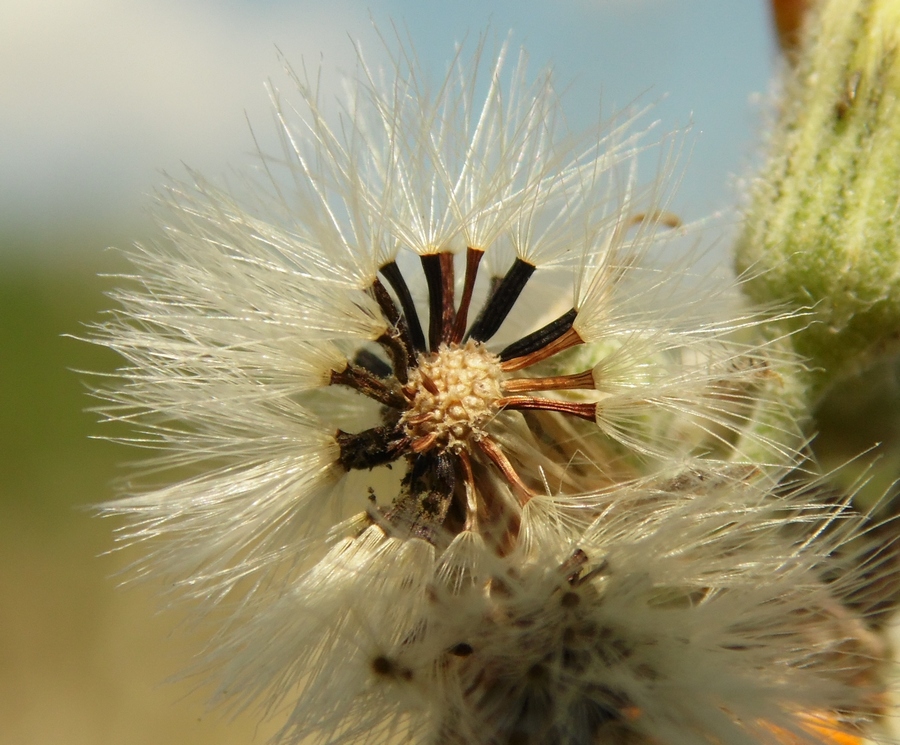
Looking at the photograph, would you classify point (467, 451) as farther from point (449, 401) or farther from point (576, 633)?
point (576, 633)

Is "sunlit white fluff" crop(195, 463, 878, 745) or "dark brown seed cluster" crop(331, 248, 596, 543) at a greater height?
"dark brown seed cluster" crop(331, 248, 596, 543)

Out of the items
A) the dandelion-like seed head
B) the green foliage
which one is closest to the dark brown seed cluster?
the dandelion-like seed head

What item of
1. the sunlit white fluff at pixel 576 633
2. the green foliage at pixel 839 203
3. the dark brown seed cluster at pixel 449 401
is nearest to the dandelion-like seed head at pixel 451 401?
the dark brown seed cluster at pixel 449 401

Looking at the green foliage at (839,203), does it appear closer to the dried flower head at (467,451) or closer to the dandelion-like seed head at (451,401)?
the dried flower head at (467,451)

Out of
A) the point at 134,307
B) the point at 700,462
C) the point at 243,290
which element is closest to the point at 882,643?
the point at 700,462

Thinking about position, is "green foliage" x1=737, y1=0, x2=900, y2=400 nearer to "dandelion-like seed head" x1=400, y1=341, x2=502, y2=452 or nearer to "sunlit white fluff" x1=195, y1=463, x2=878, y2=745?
"sunlit white fluff" x1=195, y1=463, x2=878, y2=745

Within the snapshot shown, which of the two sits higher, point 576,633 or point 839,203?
point 839,203

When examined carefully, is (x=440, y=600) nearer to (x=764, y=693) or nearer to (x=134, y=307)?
(x=764, y=693)

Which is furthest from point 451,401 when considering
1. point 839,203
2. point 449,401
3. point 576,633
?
point 839,203
